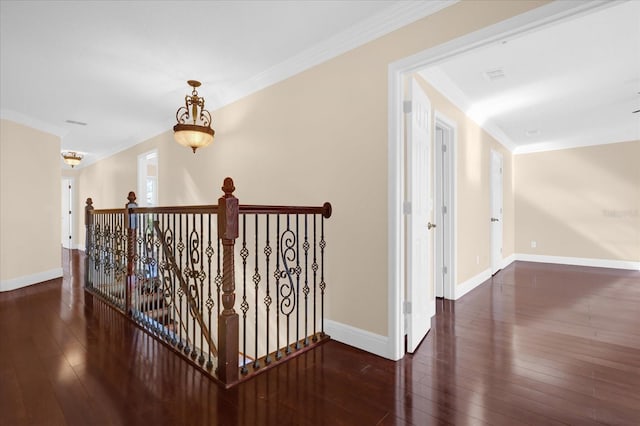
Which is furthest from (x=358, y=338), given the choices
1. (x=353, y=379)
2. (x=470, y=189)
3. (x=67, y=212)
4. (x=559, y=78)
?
(x=67, y=212)

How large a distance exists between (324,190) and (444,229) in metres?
1.89

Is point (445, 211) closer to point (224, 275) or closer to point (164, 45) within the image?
point (224, 275)

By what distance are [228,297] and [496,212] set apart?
17.2 ft

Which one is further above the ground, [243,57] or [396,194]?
[243,57]

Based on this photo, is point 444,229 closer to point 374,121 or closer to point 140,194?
point 374,121

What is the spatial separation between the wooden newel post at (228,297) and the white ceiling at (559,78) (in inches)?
91.0

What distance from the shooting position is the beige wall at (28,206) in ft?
15.1

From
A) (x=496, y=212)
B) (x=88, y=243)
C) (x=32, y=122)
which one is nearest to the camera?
(x=88, y=243)

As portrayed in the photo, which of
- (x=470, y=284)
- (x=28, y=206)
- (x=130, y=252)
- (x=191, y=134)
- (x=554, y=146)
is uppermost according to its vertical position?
(x=554, y=146)

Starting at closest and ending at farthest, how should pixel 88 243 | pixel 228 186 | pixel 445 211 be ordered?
pixel 228 186
pixel 445 211
pixel 88 243

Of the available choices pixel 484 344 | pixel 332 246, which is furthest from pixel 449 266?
pixel 332 246

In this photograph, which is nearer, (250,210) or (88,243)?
(250,210)

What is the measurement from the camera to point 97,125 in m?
5.45

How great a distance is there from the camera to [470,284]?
14.0ft
